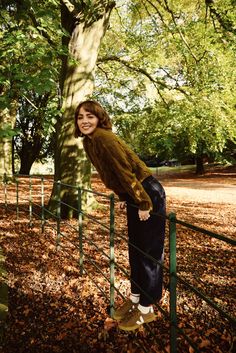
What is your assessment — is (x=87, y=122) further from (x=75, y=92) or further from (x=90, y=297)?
(x=75, y=92)

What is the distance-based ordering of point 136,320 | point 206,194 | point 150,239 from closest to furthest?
point 150,239 < point 136,320 < point 206,194

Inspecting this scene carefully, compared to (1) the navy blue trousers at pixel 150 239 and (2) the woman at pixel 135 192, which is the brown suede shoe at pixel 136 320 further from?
(1) the navy blue trousers at pixel 150 239

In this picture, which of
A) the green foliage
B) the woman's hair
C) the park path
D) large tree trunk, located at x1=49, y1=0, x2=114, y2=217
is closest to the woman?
the woman's hair

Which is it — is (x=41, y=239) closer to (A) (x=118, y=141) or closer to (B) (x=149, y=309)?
(B) (x=149, y=309)

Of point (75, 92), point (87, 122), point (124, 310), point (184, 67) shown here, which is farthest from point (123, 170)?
point (184, 67)

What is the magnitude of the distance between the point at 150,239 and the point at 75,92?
668cm

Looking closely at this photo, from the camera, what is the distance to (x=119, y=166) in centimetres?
300

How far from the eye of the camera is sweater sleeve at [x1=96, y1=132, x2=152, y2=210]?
118 inches

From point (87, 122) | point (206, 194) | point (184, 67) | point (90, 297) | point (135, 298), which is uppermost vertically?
point (184, 67)

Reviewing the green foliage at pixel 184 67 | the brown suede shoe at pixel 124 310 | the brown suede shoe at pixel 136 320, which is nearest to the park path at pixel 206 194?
the green foliage at pixel 184 67

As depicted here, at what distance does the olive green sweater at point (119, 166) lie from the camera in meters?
3.00

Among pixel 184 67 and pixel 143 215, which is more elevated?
pixel 184 67

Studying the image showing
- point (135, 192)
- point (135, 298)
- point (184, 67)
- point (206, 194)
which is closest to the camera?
point (135, 192)

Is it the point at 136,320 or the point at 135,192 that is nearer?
the point at 135,192
